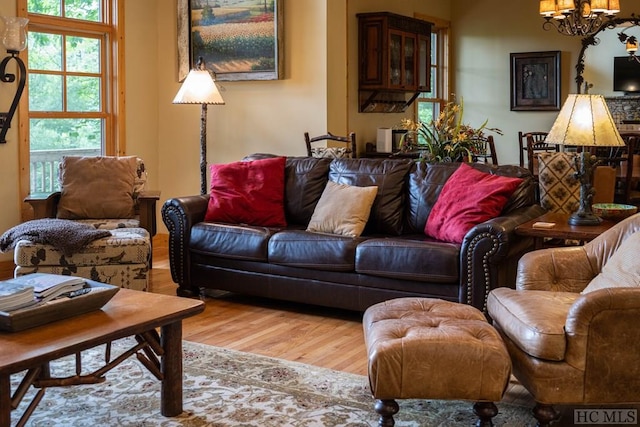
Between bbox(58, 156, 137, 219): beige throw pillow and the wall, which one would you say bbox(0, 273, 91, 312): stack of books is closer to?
bbox(58, 156, 137, 219): beige throw pillow

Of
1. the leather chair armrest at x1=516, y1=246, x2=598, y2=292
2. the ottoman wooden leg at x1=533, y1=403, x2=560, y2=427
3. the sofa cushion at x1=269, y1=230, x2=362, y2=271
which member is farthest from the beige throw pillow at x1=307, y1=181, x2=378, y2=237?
the ottoman wooden leg at x1=533, y1=403, x2=560, y2=427

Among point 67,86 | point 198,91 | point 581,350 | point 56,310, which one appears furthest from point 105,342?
point 67,86

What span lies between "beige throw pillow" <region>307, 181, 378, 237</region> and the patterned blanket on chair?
4.25ft

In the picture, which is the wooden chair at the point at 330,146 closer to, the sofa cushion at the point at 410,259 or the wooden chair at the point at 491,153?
the wooden chair at the point at 491,153

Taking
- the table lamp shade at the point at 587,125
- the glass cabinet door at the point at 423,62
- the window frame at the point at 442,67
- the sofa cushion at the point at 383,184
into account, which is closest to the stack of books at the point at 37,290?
the sofa cushion at the point at 383,184

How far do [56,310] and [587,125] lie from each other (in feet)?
8.77

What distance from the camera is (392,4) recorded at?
786 cm

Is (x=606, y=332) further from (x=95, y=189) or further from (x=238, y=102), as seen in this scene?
(x=238, y=102)

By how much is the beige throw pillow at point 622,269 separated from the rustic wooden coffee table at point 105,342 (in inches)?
64.9

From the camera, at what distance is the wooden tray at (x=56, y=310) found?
2.81 meters

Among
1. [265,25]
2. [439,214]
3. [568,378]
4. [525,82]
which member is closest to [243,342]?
[439,214]

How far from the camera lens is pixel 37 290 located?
2996 mm

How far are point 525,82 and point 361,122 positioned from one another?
321 centimetres

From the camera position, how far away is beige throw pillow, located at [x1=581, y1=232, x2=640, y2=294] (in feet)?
10.2
